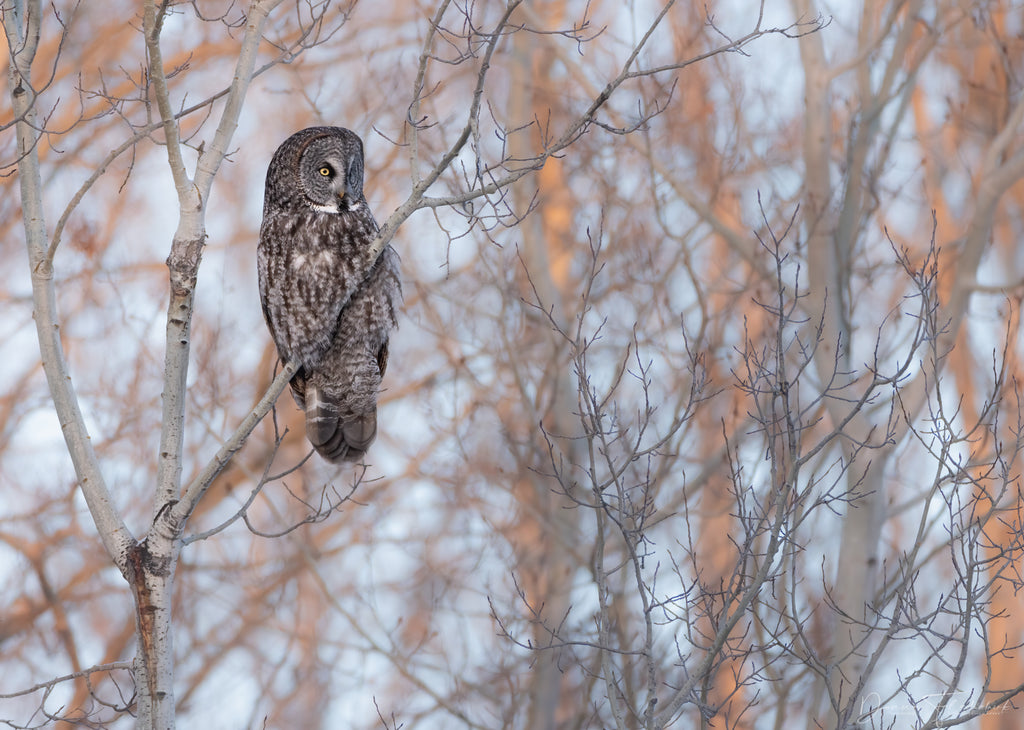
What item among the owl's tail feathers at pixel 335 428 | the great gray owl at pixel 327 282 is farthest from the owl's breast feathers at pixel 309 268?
the owl's tail feathers at pixel 335 428

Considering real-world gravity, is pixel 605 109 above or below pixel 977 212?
above

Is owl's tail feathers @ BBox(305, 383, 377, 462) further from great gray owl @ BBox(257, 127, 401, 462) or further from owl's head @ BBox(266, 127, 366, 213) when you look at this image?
owl's head @ BBox(266, 127, 366, 213)

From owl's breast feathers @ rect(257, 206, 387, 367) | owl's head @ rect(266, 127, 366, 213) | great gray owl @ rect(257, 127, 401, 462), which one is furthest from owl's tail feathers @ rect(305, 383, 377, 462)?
owl's head @ rect(266, 127, 366, 213)

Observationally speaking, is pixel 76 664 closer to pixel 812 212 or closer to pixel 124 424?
pixel 124 424

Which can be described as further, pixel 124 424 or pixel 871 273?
pixel 124 424

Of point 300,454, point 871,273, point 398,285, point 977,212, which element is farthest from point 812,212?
point 300,454

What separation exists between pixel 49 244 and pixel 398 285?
1.49 metres

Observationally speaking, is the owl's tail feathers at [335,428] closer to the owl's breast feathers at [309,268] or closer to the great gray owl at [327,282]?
the great gray owl at [327,282]

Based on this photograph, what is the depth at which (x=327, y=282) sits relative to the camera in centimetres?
463

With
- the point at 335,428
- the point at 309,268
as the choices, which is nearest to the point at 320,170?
the point at 309,268

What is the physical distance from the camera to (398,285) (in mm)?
4922

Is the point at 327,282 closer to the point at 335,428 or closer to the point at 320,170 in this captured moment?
the point at 320,170

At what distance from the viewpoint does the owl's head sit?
4711mm

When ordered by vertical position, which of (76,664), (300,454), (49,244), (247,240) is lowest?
(49,244)
